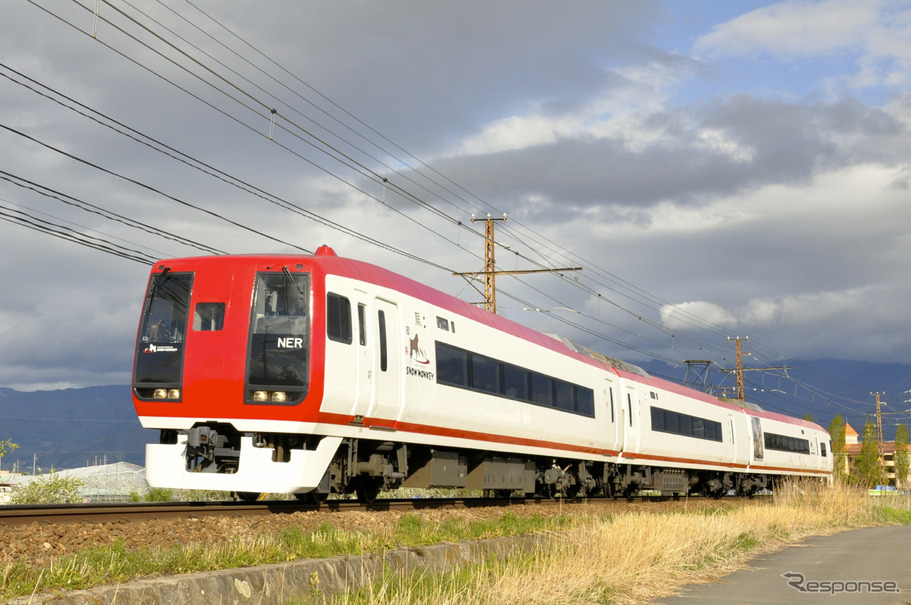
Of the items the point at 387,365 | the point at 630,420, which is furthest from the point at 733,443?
the point at 387,365

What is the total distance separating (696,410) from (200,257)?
21.3 m

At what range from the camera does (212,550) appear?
28.1ft

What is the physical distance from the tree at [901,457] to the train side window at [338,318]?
330 feet

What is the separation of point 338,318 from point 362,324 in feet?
1.88

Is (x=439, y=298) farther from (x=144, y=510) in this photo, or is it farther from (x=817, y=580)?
(x=817, y=580)

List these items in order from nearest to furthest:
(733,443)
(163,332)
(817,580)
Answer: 1. (817,580)
2. (163,332)
3. (733,443)

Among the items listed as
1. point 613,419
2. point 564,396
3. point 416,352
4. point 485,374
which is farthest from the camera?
point 613,419

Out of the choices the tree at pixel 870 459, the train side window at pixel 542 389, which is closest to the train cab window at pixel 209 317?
the train side window at pixel 542 389

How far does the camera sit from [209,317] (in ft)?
43.6

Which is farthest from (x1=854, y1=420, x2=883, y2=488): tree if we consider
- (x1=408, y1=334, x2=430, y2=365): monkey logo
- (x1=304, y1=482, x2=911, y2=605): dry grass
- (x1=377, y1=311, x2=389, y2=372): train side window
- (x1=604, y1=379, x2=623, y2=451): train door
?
(x1=377, y1=311, x2=389, y2=372): train side window

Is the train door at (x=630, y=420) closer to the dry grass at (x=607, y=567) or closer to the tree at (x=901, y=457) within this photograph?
the dry grass at (x=607, y=567)

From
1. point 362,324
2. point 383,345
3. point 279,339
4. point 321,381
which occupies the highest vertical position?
point 362,324

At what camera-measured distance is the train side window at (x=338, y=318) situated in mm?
13102

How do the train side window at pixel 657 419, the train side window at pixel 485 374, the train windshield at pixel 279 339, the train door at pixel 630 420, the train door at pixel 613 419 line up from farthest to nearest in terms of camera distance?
1. the train side window at pixel 657 419
2. the train door at pixel 630 420
3. the train door at pixel 613 419
4. the train side window at pixel 485 374
5. the train windshield at pixel 279 339
